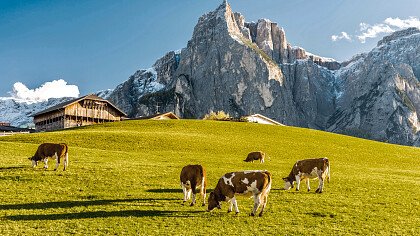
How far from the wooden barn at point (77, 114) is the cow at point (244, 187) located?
292 feet

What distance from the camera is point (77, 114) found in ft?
347

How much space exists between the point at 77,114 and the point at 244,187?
93259mm

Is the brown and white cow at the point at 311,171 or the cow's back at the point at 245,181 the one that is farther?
the brown and white cow at the point at 311,171

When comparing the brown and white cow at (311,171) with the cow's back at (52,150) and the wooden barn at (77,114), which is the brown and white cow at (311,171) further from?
the wooden barn at (77,114)

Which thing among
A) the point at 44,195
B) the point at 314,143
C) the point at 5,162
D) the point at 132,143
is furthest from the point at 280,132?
the point at 44,195

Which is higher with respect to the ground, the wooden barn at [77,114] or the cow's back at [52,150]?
the wooden barn at [77,114]

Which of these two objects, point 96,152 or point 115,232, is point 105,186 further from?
point 96,152

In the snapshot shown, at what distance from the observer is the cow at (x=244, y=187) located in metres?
19.8

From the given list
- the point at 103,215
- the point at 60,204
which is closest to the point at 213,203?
the point at 103,215

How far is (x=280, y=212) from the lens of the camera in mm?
21234

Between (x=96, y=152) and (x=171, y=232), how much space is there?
2865 cm

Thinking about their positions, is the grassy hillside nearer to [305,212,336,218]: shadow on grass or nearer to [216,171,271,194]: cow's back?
[305,212,336,218]: shadow on grass

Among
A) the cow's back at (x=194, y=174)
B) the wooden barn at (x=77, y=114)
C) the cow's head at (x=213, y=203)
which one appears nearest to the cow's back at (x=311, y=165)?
the cow's back at (x=194, y=174)

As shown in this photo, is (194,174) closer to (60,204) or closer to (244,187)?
(244,187)
